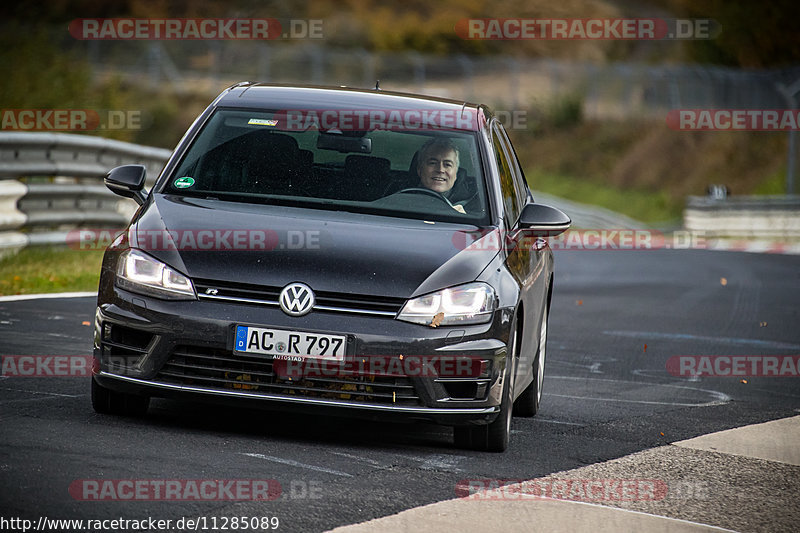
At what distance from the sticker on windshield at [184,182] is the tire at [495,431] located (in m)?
1.88

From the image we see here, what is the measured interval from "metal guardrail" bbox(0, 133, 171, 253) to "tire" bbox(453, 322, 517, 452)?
758cm

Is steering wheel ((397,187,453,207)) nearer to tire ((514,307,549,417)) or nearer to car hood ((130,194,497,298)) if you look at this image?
car hood ((130,194,497,298))

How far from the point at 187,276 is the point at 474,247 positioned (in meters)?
1.38

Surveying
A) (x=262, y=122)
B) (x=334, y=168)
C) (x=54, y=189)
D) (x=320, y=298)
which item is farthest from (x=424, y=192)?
(x=54, y=189)

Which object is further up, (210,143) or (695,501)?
(210,143)

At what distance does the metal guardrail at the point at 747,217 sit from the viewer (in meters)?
33.4

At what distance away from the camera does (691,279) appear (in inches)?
777

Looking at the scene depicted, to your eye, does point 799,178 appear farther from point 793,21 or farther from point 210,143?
point 210,143

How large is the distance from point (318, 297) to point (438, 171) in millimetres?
1448

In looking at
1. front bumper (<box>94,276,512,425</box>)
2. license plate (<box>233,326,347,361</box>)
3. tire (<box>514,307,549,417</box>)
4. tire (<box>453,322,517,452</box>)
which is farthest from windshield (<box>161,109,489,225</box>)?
tire (<box>514,307,549,417</box>)

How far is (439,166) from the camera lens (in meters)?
7.36

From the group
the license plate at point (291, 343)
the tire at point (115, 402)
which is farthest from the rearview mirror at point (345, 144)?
the tire at point (115, 402)

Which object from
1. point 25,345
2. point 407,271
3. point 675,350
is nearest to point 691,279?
point 675,350

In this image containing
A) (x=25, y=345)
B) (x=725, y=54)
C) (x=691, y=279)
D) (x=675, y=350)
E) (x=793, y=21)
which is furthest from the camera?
(x=725, y=54)
